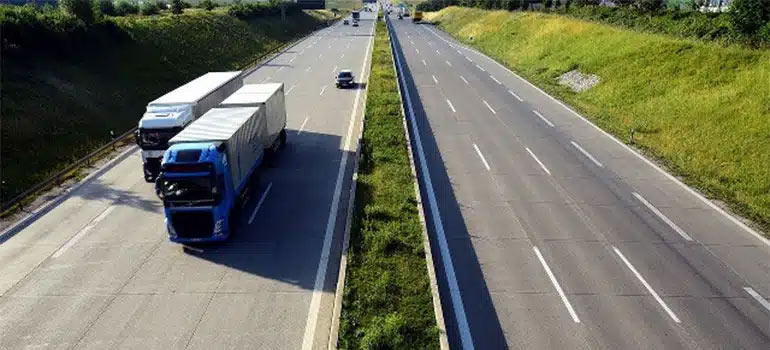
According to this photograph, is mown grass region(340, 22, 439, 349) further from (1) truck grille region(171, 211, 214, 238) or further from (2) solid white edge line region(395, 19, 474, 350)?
(1) truck grille region(171, 211, 214, 238)

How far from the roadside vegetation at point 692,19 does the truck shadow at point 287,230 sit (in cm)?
2871

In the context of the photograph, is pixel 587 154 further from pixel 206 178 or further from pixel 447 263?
pixel 206 178

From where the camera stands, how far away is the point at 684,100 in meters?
31.2

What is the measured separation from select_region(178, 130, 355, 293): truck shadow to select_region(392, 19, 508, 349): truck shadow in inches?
134

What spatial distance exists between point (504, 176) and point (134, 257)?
52.0ft

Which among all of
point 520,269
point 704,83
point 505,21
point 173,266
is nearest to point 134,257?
point 173,266

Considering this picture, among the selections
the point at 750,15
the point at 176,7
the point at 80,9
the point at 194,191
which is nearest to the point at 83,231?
the point at 194,191

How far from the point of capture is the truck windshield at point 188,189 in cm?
1647

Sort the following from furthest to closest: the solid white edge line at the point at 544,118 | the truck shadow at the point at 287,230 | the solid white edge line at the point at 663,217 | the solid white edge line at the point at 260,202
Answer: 1. the solid white edge line at the point at 544,118
2. the solid white edge line at the point at 260,202
3. the solid white edge line at the point at 663,217
4. the truck shadow at the point at 287,230

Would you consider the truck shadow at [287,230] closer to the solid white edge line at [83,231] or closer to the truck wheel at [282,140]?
the truck wheel at [282,140]

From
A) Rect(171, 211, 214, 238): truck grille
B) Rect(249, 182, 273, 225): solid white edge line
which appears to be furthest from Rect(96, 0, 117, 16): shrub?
Rect(171, 211, 214, 238): truck grille

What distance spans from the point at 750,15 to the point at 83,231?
4129 centimetres

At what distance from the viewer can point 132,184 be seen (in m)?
23.2

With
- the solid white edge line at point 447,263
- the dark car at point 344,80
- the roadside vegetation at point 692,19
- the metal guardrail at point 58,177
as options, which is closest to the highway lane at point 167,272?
the metal guardrail at point 58,177
